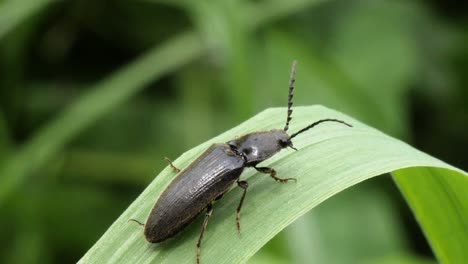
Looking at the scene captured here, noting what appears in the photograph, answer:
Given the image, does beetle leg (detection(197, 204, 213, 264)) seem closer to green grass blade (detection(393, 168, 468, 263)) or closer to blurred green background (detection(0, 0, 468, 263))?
green grass blade (detection(393, 168, 468, 263))

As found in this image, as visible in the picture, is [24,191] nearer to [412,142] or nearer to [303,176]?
[303,176]

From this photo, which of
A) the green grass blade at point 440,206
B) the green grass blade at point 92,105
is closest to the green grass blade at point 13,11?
the green grass blade at point 92,105

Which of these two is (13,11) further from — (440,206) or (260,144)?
(440,206)

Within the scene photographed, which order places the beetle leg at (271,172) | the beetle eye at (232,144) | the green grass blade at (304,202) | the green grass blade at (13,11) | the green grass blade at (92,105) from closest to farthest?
the green grass blade at (304,202)
the beetle leg at (271,172)
the beetle eye at (232,144)
the green grass blade at (92,105)
the green grass blade at (13,11)

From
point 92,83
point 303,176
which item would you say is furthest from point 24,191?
point 303,176

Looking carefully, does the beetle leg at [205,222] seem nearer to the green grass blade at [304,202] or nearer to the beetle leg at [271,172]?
the green grass blade at [304,202]

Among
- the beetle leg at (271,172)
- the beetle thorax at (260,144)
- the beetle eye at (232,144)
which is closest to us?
the beetle leg at (271,172)
